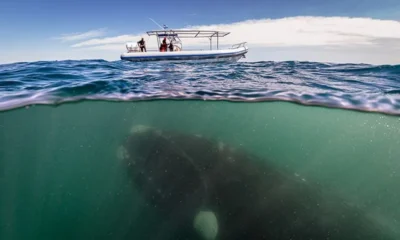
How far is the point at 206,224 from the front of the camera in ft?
21.2

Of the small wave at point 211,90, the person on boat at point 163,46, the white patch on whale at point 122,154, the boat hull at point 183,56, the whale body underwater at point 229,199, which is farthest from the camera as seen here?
the person on boat at point 163,46

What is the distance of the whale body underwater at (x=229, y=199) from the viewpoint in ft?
20.5

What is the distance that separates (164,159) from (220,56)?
2306 cm

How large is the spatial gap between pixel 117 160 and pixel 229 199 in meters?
4.84

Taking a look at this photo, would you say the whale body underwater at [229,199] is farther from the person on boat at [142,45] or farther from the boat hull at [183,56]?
the person on boat at [142,45]

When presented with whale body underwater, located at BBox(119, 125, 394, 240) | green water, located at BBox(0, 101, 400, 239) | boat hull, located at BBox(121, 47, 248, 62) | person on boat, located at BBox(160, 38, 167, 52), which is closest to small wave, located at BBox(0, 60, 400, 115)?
green water, located at BBox(0, 101, 400, 239)

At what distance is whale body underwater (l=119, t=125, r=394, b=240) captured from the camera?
623 cm

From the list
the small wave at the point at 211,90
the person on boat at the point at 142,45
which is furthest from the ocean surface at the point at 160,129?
the person on boat at the point at 142,45

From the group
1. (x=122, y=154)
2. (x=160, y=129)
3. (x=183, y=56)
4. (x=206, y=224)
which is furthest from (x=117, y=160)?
(x=183, y=56)

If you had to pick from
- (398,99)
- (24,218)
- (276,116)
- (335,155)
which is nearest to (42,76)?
(24,218)

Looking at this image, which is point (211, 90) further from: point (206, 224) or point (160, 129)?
point (206, 224)

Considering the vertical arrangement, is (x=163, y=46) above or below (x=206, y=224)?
above

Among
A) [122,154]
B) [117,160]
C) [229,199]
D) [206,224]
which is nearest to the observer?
[206,224]

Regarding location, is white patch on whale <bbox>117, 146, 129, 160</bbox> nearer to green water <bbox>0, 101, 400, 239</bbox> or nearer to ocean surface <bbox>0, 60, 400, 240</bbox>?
ocean surface <bbox>0, 60, 400, 240</bbox>
